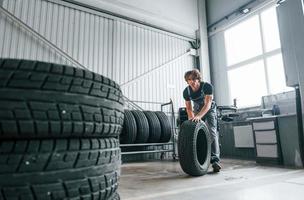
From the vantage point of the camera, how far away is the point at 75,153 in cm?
79

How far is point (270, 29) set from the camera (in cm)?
495

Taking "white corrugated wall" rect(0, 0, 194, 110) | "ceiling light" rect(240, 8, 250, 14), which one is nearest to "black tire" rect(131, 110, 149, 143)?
"white corrugated wall" rect(0, 0, 194, 110)

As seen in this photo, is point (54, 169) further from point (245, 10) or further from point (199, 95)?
point (245, 10)

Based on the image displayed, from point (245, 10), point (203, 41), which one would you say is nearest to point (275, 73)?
point (245, 10)

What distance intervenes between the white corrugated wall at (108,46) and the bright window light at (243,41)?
1087 millimetres

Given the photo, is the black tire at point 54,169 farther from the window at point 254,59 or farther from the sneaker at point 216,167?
the window at point 254,59

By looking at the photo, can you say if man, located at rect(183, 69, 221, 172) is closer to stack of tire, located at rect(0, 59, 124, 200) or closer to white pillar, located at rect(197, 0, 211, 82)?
stack of tire, located at rect(0, 59, 124, 200)

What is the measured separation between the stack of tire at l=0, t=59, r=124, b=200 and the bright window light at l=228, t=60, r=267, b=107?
15.9 ft

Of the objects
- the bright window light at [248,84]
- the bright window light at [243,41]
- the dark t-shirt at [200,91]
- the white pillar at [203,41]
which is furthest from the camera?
the white pillar at [203,41]

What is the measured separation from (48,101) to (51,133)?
0.11 metres

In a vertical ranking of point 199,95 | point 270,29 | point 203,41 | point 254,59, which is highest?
point 203,41

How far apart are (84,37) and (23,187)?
432 cm

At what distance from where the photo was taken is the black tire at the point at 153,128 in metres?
4.22

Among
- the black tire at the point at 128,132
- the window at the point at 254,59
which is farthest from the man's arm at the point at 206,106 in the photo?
the window at the point at 254,59
